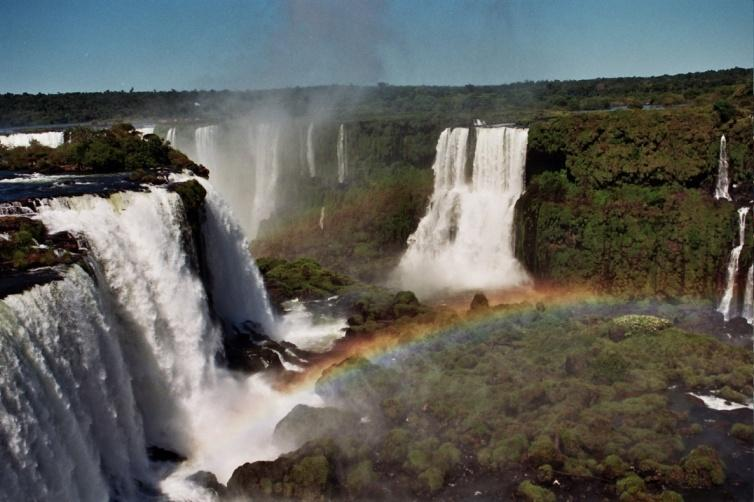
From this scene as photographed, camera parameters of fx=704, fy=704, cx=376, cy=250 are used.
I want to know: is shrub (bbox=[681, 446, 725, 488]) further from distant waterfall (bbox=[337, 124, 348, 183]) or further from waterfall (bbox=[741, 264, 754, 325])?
distant waterfall (bbox=[337, 124, 348, 183])

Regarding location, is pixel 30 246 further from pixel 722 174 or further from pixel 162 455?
pixel 722 174

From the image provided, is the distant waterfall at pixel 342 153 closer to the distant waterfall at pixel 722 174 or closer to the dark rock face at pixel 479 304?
the dark rock face at pixel 479 304

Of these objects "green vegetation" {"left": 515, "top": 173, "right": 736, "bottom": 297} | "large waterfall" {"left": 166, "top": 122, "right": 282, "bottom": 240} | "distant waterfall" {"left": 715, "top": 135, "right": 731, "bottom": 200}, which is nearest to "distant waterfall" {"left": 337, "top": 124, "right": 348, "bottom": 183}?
"large waterfall" {"left": 166, "top": 122, "right": 282, "bottom": 240}

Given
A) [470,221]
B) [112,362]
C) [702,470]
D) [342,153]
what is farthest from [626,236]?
[112,362]

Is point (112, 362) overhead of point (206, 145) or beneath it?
beneath

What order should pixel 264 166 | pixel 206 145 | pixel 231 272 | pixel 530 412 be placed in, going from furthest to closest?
1. pixel 264 166
2. pixel 206 145
3. pixel 231 272
4. pixel 530 412
